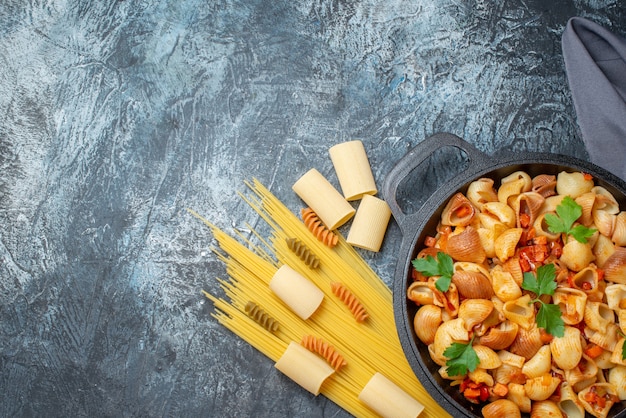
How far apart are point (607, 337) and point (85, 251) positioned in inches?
66.8

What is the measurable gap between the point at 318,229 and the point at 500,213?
0.61m

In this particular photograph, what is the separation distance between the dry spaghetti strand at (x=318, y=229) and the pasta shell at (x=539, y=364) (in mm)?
728

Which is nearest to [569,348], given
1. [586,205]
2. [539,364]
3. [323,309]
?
[539,364]

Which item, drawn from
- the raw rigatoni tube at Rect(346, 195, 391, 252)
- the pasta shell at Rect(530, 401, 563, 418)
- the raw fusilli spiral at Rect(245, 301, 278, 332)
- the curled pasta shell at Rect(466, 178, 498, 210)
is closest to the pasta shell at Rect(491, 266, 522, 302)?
the curled pasta shell at Rect(466, 178, 498, 210)

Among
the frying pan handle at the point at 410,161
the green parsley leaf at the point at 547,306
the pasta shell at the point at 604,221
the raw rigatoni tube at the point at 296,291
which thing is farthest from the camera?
the raw rigatoni tube at the point at 296,291

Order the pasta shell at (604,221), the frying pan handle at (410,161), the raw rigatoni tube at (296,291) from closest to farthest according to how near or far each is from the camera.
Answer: the pasta shell at (604,221) < the frying pan handle at (410,161) < the raw rigatoni tube at (296,291)

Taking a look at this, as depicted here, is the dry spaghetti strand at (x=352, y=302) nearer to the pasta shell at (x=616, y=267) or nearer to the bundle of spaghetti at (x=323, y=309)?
the bundle of spaghetti at (x=323, y=309)

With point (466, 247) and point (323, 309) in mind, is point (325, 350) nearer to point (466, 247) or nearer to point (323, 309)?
point (323, 309)

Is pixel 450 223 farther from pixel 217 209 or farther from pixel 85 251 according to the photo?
pixel 85 251

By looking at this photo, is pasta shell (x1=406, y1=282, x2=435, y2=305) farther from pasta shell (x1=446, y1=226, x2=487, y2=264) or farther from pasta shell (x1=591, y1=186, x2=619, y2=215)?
pasta shell (x1=591, y1=186, x2=619, y2=215)

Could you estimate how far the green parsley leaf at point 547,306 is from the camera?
6.77 feet

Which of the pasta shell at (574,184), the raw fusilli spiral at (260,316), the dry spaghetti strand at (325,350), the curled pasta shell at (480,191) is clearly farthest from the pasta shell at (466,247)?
the raw fusilli spiral at (260,316)

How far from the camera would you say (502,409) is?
2133 millimetres

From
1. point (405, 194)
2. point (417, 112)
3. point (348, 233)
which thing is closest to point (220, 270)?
point (348, 233)
